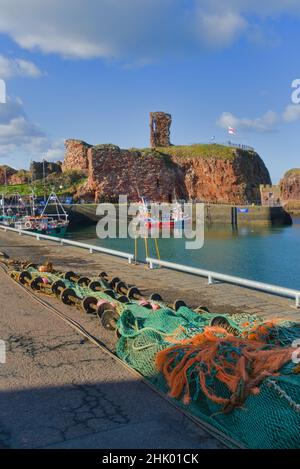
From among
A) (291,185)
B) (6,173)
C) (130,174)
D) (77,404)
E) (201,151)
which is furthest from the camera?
(291,185)

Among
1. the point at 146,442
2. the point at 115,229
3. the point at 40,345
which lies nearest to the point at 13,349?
the point at 40,345

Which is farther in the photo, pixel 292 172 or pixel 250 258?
pixel 292 172

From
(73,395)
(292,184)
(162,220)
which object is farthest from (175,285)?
(292,184)

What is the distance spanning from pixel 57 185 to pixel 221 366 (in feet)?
344

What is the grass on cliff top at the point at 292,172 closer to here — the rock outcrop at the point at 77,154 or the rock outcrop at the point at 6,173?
the rock outcrop at the point at 77,154

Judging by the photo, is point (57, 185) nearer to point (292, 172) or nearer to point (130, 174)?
point (130, 174)

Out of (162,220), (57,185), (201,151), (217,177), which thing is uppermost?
(201,151)

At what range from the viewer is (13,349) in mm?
6688

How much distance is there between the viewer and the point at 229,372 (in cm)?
485

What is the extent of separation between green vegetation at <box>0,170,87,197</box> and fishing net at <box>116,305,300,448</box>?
97.2 metres

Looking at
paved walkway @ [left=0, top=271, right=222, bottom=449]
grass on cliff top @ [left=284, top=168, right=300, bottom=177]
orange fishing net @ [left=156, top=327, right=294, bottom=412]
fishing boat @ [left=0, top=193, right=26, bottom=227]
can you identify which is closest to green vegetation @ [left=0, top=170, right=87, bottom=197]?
fishing boat @ [left=0, top=193, right=26, bottom=227]

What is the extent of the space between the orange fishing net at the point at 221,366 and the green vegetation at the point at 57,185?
322 feet

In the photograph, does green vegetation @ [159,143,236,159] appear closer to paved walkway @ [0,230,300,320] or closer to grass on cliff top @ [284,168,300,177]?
grass on cliff top @ [284,168,300,177]

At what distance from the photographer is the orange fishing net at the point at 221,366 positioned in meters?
4.54
